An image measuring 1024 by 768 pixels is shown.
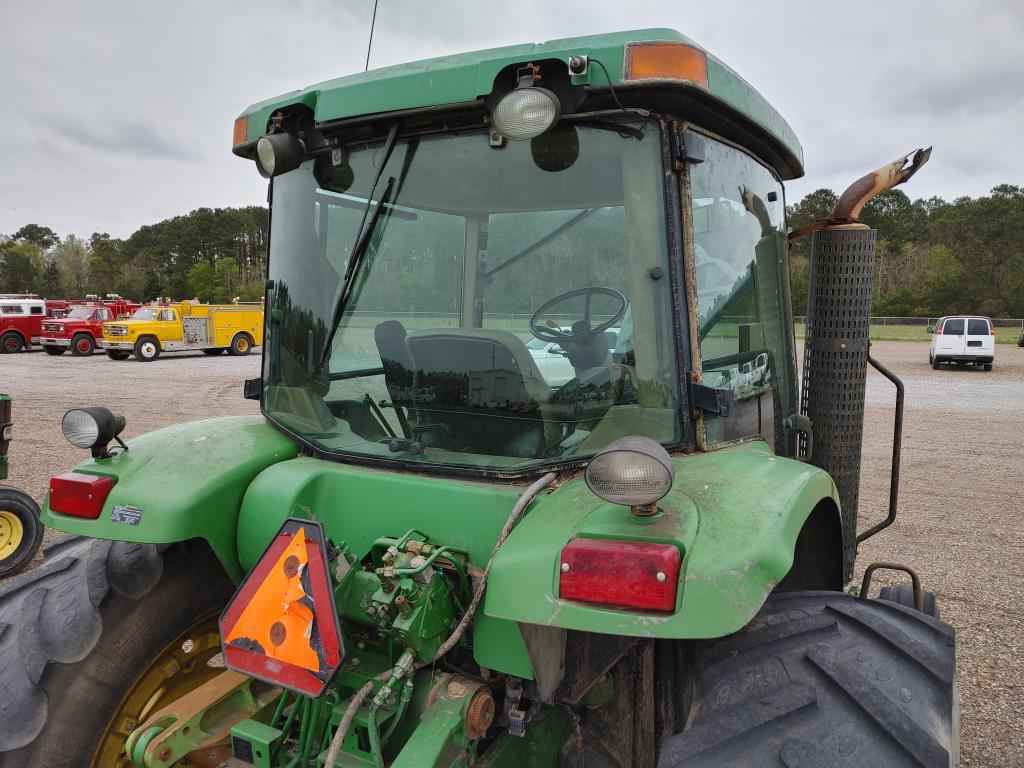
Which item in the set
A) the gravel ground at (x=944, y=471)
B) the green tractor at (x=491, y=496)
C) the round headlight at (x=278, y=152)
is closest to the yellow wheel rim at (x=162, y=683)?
the green tractor at (x=491, y=496)

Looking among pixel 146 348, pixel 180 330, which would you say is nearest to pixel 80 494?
pixel 146 348

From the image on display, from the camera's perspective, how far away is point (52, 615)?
7.17 ft

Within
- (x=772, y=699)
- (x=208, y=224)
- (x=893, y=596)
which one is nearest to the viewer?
(x=772, y=699)

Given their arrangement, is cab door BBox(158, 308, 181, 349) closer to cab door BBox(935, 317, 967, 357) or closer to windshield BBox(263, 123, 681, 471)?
windshield BBox(263, 123, 681, 471)

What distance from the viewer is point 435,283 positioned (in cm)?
246

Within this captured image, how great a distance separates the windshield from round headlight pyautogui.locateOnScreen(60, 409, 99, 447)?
591mm

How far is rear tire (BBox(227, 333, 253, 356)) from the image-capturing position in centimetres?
2748

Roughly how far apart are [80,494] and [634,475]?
1751 millimetres

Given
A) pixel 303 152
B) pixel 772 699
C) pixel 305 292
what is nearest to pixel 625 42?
pixel 303 152

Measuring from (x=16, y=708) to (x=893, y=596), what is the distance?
3280 millimetres

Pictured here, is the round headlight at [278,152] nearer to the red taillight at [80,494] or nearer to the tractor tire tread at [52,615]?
the red taillight at [80,494]

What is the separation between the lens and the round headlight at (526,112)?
1.87m

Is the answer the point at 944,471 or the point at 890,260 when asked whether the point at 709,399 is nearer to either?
the point at 944,471

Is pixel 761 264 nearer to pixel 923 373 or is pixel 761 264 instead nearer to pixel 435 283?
pixel 435 283
